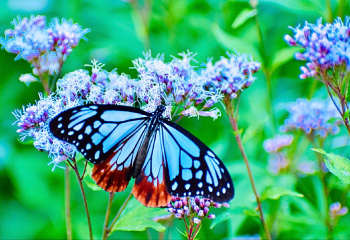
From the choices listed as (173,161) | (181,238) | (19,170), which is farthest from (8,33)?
(181,238)

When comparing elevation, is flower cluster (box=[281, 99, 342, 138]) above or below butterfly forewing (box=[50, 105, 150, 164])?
above

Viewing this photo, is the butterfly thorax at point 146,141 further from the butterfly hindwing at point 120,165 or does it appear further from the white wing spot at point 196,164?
the white wing spot at point 196,164

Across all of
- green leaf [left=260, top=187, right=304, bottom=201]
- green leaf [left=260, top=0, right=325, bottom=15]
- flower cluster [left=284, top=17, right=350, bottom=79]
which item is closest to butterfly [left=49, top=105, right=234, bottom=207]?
green leaf [left=260, top=187, right=304, bottom=201]

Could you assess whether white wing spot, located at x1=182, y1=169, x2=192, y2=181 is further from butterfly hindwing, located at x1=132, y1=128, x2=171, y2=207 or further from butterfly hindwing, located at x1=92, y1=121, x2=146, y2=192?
butterfly hindwing, located at x1=92, y1=121, x2=146, y2=192

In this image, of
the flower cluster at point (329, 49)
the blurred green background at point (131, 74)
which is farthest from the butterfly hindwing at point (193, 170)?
the blurred green background at point (131, 74)

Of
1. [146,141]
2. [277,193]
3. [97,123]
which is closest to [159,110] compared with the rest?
[146,141]

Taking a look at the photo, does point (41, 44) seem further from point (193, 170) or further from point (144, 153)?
point (193, 170)
